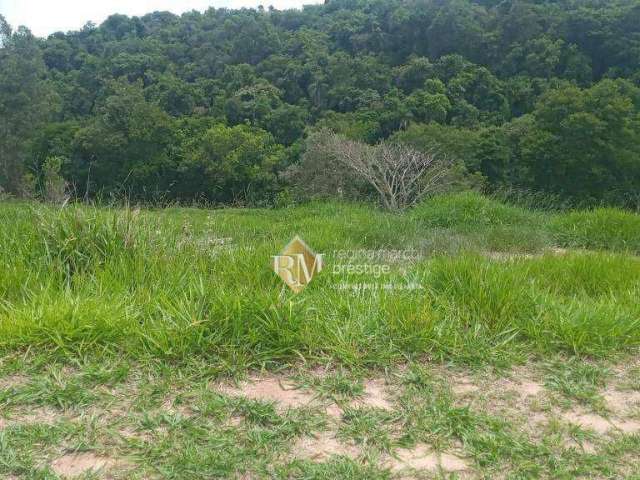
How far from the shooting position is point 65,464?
177 centimetres

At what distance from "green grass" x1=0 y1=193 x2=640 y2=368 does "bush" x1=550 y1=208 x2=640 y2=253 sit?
2530mm

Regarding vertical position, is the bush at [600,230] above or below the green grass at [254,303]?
below

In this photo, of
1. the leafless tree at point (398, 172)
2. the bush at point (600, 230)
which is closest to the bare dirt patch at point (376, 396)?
the bush at point (600, 230)

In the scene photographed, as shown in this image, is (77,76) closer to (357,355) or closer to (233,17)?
(233,17)

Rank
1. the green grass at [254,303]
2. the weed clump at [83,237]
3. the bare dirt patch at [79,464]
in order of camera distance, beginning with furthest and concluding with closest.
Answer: the weed clump at [83,237] → the green grass at [254,303] → the bare dirt patch at [79,464]

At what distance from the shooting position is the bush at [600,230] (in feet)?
20.9

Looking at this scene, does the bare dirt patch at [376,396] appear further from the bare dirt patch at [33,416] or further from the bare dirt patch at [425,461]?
the bare dirt patch at [33,416]

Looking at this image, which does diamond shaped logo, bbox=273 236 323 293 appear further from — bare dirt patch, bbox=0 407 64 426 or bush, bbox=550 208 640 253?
bush, bbox=550 208 640 253

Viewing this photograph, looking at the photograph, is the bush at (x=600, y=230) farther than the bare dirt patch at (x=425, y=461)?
Yes

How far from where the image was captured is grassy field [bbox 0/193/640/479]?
6.01ft

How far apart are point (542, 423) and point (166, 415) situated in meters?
1.41

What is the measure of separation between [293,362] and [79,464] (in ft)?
3.22

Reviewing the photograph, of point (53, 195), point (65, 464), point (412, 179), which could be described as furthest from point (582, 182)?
point (65, 464)

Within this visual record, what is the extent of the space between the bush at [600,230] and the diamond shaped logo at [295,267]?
3.95 m
